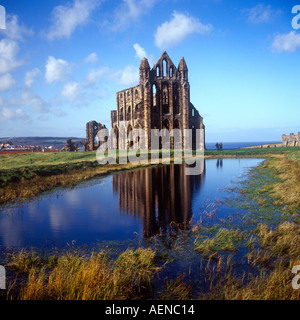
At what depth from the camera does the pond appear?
6809 millimetres

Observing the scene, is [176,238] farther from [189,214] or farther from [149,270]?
[189,214]

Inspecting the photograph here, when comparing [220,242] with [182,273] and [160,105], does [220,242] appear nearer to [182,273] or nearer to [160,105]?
[182,273]

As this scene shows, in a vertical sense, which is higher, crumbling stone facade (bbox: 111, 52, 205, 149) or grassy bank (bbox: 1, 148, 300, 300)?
crumbling stone facade (bbox: 111, 52, 205, 149)

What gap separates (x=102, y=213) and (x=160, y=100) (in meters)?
39.0

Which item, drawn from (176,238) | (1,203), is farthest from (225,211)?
(1,203)

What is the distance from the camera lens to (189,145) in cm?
4603

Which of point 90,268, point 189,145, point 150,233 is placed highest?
point 189,145

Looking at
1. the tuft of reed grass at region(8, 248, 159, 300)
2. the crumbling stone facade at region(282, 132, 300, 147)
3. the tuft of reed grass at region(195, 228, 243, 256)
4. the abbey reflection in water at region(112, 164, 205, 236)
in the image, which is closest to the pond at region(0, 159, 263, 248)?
the abbey reflection in water at region(112, 164, 205, 236)

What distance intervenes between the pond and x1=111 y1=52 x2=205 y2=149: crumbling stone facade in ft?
97.9

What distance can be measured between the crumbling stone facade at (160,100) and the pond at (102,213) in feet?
97.9

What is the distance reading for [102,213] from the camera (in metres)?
9.20
